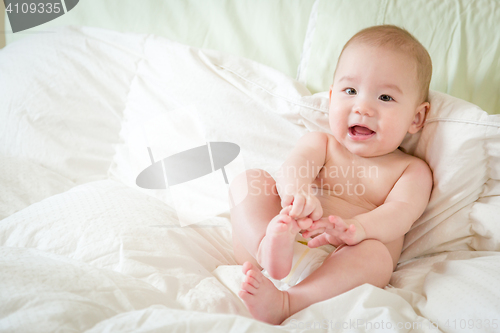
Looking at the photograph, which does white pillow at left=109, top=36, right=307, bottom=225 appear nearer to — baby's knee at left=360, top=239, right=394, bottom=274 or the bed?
the bed

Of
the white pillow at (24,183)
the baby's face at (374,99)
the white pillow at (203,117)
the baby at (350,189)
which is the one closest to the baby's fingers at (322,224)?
the baby at (350,189)

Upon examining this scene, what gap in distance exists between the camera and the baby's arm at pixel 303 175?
2.56 feet

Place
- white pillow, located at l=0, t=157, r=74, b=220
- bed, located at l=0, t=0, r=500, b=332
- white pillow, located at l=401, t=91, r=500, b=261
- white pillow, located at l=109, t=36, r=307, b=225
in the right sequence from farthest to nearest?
white pillow, located at l=109, t=36, r=307, b=225 < white pillow, located at l=0, t=157, r=74, b=220 < white pillow, located at l=401, t=91, r=500, b=261 < bed, located at l=0, t=0, r=500, b=332

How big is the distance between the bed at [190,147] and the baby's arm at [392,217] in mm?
53

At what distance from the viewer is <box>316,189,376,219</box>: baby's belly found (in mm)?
968

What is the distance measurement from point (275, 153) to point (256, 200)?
281 millimetres

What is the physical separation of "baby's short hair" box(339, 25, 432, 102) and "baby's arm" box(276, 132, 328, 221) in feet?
0.86

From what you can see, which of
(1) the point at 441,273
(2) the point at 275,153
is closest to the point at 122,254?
(2) the point at 275,153

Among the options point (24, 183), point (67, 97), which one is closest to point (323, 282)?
point (24, 183)

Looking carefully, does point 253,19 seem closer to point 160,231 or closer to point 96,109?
point 96,109

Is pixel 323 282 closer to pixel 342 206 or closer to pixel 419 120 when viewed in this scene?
pixel 342 206

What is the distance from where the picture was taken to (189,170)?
1.20 metres

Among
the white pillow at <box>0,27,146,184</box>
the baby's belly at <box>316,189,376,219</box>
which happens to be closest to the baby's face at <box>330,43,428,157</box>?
the baby's belly at <box>316,189,376,219</box>

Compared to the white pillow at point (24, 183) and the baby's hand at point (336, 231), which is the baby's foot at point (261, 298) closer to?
the baby's hand at point (336, 231)
